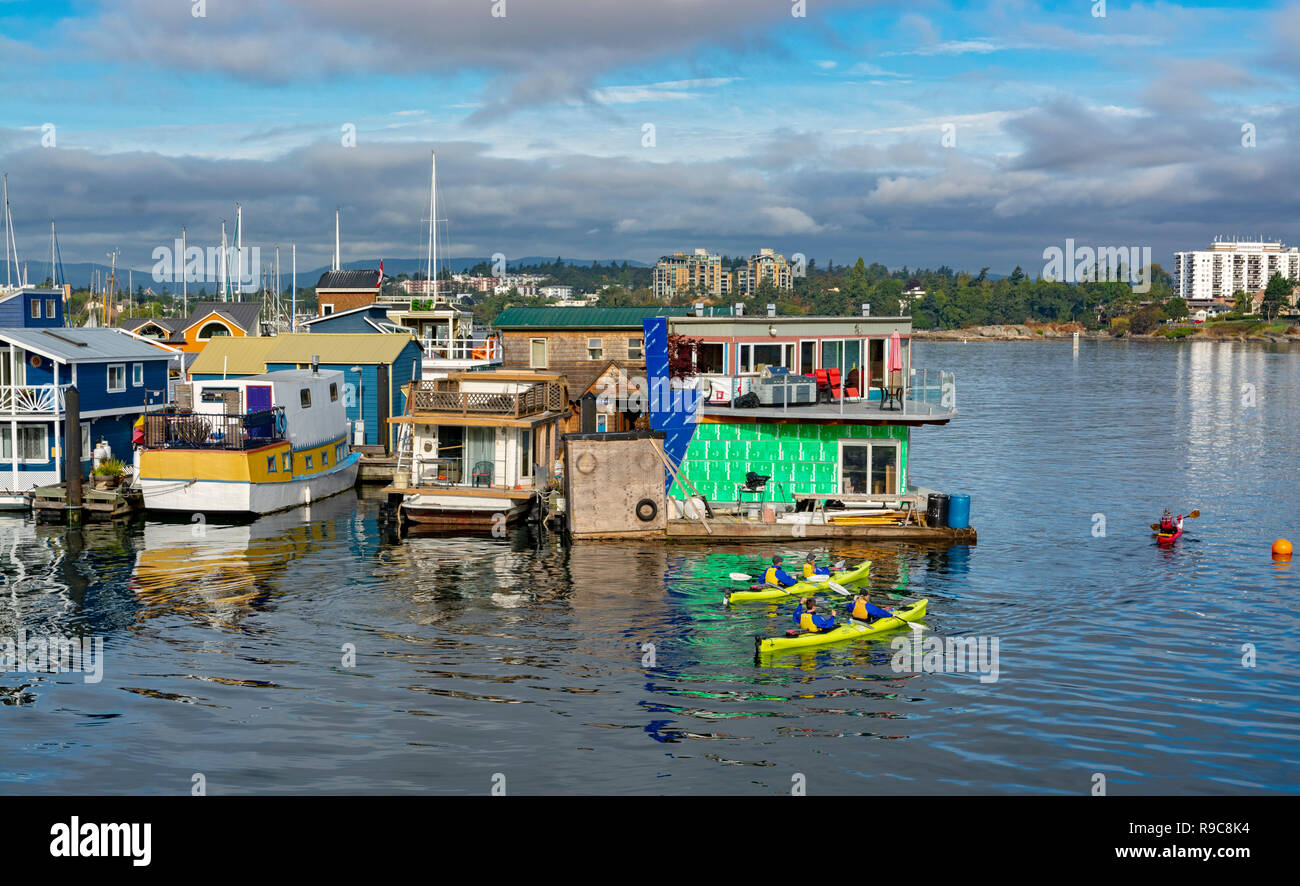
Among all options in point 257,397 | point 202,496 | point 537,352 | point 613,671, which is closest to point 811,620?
point 613,671

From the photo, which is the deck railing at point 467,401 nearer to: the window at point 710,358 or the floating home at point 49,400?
the window at point 710,358

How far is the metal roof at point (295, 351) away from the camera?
207 ft

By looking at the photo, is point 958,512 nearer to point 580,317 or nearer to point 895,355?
point 895,355

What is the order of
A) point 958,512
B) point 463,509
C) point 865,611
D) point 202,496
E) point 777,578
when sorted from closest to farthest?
1. point 865,611
2. point 777,578
3. point 958,512
4. point 463,509
5. point 202,496

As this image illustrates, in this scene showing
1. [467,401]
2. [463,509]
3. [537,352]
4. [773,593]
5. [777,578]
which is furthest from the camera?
[537,352]

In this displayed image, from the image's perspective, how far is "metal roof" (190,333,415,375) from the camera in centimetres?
6309

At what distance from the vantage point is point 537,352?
61125 millimetres

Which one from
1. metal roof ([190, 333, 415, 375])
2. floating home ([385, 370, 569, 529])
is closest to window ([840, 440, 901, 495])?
floating home ([385, 370, 569, 529])

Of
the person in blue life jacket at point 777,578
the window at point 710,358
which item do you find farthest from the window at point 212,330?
the person in blue life jacket at point 777,578

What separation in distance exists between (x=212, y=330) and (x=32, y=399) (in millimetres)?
34486

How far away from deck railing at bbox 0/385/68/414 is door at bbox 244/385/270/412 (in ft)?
24.5

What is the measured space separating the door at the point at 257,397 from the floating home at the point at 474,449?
21.3 ft
